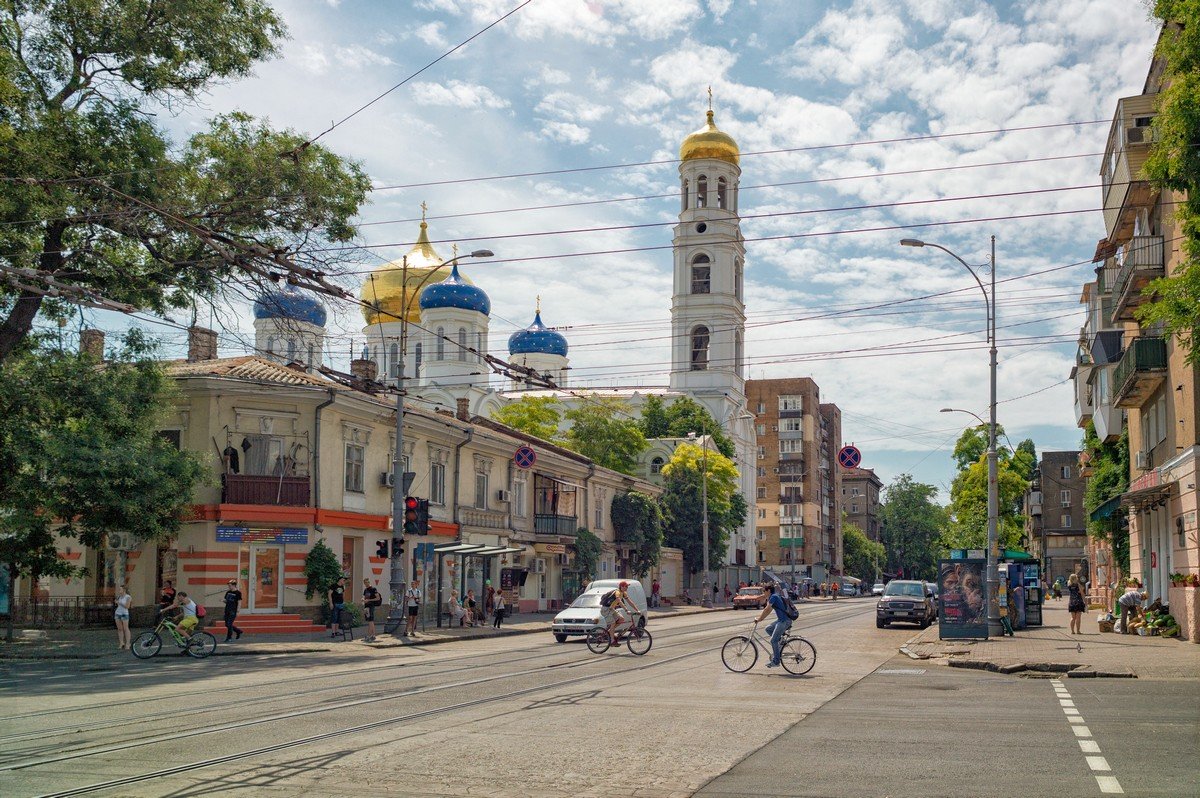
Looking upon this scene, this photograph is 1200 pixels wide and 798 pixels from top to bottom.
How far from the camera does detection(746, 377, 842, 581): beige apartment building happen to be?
120m

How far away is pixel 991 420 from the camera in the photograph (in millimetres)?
32344

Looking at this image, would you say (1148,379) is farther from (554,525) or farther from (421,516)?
(554,525)

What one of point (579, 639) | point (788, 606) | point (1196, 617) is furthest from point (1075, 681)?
point (579, 639)

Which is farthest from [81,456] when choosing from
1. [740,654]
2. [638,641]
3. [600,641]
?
[740,654]

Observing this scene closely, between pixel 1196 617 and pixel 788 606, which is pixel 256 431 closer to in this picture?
pixel 788 606

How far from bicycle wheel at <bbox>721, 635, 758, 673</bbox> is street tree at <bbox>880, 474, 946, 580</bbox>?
137 metres

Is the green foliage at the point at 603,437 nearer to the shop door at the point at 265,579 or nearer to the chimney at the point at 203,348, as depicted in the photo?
the chimney at the point at 203,348

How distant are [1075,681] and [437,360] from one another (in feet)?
233

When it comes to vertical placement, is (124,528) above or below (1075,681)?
above

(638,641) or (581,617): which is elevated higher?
Result: (581,617)

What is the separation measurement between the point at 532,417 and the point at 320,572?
45.3 m

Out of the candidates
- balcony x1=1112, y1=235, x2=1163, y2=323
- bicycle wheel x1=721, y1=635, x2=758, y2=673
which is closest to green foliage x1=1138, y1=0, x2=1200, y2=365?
bicycle wheel x1=721, y1=635, x2=758, y2=673

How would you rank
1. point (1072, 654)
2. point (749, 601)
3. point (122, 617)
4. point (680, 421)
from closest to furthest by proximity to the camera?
point (1072, 654) < point (122, 617) < point (749, 601) < point (680, 421)

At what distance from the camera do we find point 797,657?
66.4ft
